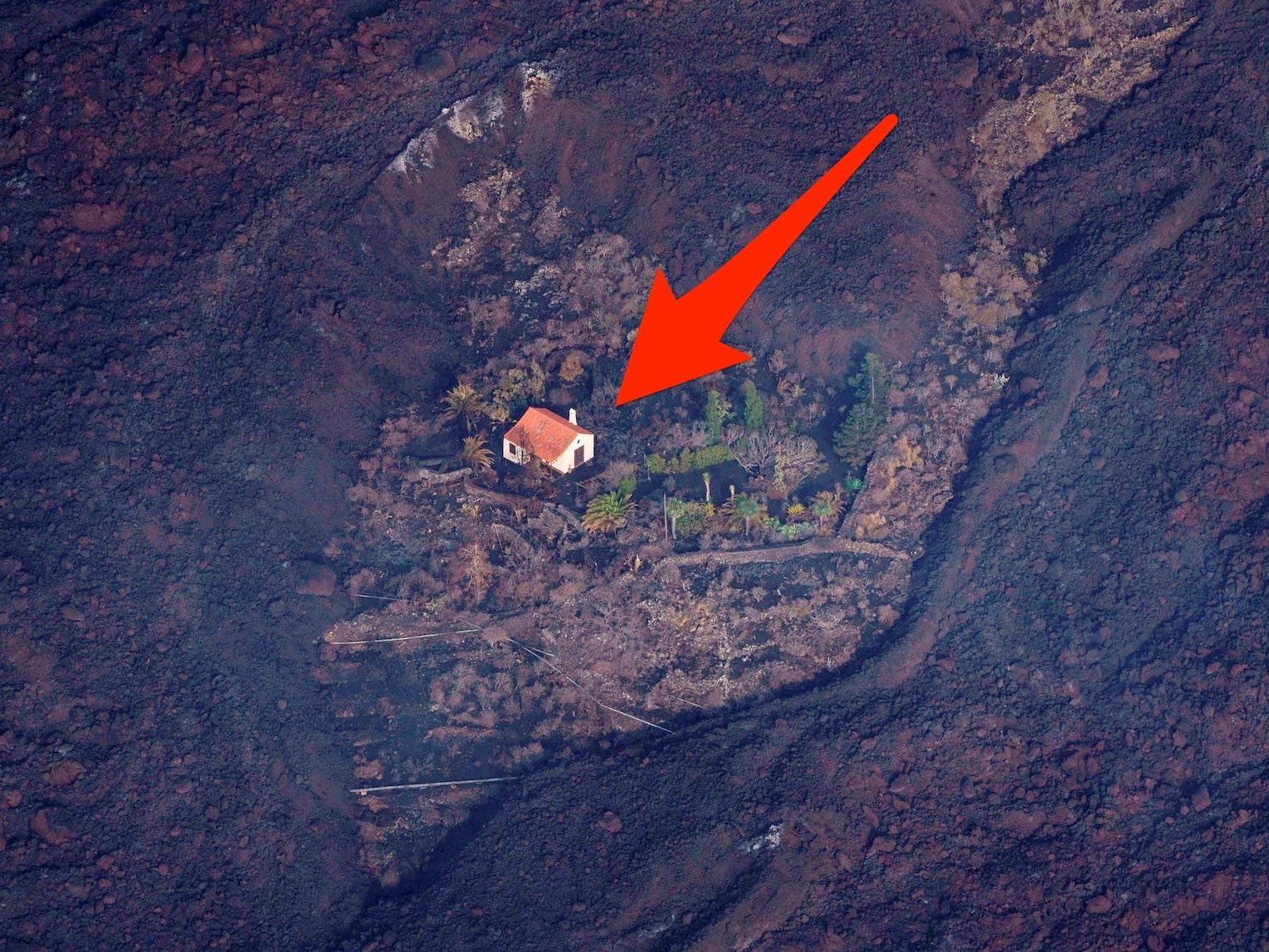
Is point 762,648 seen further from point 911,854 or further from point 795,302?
point 795,302

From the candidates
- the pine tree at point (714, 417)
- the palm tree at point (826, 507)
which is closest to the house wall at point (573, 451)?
the pine tree at point (714, 417)

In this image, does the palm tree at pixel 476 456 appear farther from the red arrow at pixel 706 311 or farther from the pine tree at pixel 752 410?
the pine tree at pixel 752 410

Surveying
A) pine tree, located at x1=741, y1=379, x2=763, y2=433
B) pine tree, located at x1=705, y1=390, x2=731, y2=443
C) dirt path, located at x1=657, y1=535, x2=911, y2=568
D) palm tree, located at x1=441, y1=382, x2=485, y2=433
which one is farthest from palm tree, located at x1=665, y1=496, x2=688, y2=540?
palm tree, located at x1=441, y1=382, x2=485, y2=433

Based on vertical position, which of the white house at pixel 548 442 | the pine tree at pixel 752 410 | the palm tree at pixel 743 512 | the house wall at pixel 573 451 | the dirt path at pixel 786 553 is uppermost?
the white house at pixel 548 442

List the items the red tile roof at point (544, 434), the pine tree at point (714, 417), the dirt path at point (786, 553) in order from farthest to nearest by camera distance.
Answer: the pine tree at point (714, 417)
the red tile roof at point (544, 434)
the dirt path at point (786, 553)

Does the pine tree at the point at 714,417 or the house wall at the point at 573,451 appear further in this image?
the pine tree at the point at 714,417

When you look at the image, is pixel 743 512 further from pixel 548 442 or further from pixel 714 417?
pixel 548 442
